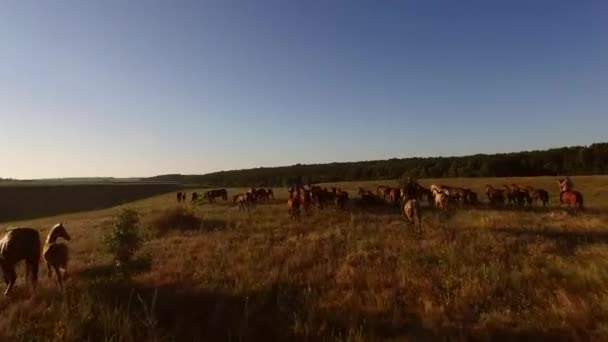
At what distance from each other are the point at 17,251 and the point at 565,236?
50.9 ft

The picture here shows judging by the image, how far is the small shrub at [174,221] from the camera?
70.8 feet

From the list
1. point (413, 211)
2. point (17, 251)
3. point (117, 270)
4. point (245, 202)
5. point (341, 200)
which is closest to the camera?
point (17, 251)

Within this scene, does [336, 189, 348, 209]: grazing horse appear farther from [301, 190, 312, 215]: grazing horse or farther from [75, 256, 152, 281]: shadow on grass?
[75, 256, 152, 281]: shadow on grass

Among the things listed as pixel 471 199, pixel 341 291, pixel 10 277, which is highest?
pixel 471 199

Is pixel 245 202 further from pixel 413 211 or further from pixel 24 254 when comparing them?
pixel 24 254

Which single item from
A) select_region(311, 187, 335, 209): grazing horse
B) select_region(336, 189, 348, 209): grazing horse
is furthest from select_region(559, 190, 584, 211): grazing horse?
select_region(311, 187, 335, 209): grazing horse

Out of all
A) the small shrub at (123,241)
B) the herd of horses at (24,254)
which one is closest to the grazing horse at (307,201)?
the small shrub at (123,241)

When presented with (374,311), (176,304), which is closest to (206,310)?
(176,304)

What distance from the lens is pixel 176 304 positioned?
8.18 metres

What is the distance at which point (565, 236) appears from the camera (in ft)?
46.4

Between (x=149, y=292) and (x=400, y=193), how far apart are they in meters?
20.2

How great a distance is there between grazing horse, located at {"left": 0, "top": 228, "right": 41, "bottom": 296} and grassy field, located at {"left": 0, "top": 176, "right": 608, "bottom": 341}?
0.41 metres

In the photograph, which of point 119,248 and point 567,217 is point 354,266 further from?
point 567,217

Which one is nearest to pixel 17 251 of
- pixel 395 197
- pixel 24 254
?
pixel 24 254
